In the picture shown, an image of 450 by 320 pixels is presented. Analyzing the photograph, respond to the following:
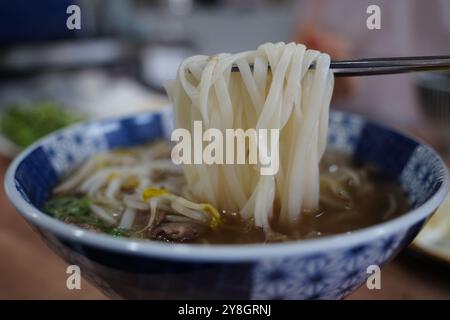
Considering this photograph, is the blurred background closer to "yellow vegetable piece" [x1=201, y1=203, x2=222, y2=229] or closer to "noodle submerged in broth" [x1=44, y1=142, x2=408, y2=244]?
"noodle submerged in broth" [x1=44, y1=142, x2=408, y2=244]

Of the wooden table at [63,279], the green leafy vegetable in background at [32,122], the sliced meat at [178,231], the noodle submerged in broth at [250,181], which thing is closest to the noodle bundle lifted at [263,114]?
the noodle submerged in broth at [250,181]

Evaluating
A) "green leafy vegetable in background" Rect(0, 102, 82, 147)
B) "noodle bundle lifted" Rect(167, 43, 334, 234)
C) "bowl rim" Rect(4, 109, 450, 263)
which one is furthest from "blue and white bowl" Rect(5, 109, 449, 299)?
"green leafy vegetable in background" Rect(0, 102, 82, 147)

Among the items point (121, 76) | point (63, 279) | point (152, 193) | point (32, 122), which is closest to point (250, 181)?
point (152, 193)

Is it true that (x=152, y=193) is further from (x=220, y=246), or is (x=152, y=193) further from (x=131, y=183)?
(x=220, y=246)

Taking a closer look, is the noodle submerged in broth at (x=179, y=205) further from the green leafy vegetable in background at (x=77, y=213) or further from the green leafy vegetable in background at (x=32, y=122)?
the green leafy vegetable in background at (x=32, y=122)

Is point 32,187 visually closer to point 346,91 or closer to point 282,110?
point 282,110
